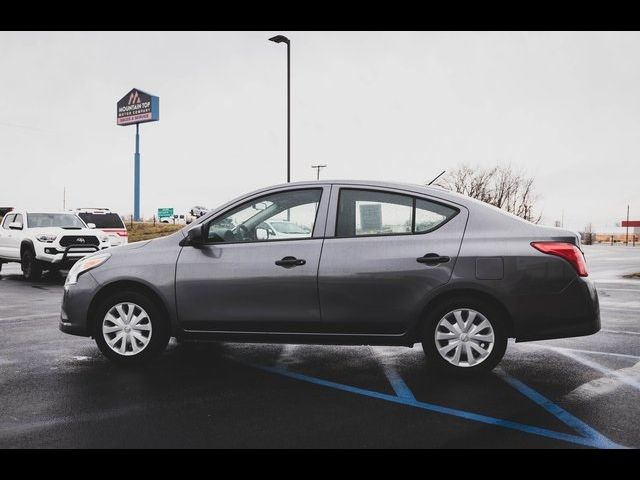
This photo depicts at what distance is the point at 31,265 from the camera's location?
1617 cm

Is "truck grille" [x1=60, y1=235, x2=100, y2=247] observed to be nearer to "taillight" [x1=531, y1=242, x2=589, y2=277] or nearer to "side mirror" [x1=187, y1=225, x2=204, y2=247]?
"side mirror" [x1=187, y1=225, x2=204, y2=247]

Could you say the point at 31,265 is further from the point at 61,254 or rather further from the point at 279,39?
the point at 279,39

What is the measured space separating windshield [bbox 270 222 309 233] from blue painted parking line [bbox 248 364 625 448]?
1.29 metres

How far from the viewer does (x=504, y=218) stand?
5.56m

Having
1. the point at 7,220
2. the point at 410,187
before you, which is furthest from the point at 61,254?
the point at 410,187

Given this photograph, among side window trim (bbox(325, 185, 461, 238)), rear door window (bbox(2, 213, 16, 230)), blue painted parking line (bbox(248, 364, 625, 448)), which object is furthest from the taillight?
rear door window (bbox(2, 213, 16, 230))

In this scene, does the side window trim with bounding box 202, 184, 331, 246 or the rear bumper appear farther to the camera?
the side window trim with bounding box 202, 184, 331, 246

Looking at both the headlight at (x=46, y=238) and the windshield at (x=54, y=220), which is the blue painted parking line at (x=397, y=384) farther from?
the windshield at (x=54, y=220)

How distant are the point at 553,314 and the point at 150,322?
3.58m

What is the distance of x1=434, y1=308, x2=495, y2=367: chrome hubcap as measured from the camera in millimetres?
5430

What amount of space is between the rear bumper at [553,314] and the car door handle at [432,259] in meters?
0.70

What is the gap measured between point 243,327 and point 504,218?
8.18 ft

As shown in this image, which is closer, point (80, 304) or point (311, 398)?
point (311, 398)

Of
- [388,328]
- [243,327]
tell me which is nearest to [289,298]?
[243,327]
